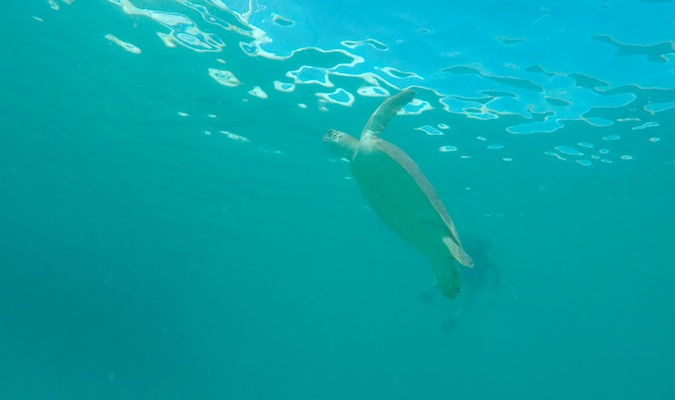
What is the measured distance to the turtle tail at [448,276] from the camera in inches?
169

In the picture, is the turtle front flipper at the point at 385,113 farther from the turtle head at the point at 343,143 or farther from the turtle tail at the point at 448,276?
the turtle tail at the point at 448,276

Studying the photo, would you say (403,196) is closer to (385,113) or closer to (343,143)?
(343,143)

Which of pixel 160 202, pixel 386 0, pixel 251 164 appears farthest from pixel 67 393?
pixel 386 0

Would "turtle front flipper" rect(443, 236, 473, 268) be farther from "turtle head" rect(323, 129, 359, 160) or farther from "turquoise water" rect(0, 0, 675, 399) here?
"turquoise water" rect(0, 0, 675, 399)

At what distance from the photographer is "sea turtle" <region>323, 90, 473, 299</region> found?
14.6ft

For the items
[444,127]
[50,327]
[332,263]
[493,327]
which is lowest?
[50,327]

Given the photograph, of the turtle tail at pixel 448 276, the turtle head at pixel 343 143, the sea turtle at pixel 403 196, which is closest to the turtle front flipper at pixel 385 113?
the sea turtle at pixel 403 196

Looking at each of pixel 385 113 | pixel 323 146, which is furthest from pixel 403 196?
pixel 323 146

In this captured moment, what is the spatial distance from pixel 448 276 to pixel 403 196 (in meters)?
0.92

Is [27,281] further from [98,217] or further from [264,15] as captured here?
[264,15]

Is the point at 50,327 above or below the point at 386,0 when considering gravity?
below

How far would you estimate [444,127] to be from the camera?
1552 centimetres

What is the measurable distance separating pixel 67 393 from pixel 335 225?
30.8 m

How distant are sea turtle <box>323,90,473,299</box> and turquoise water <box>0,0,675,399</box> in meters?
6.03
